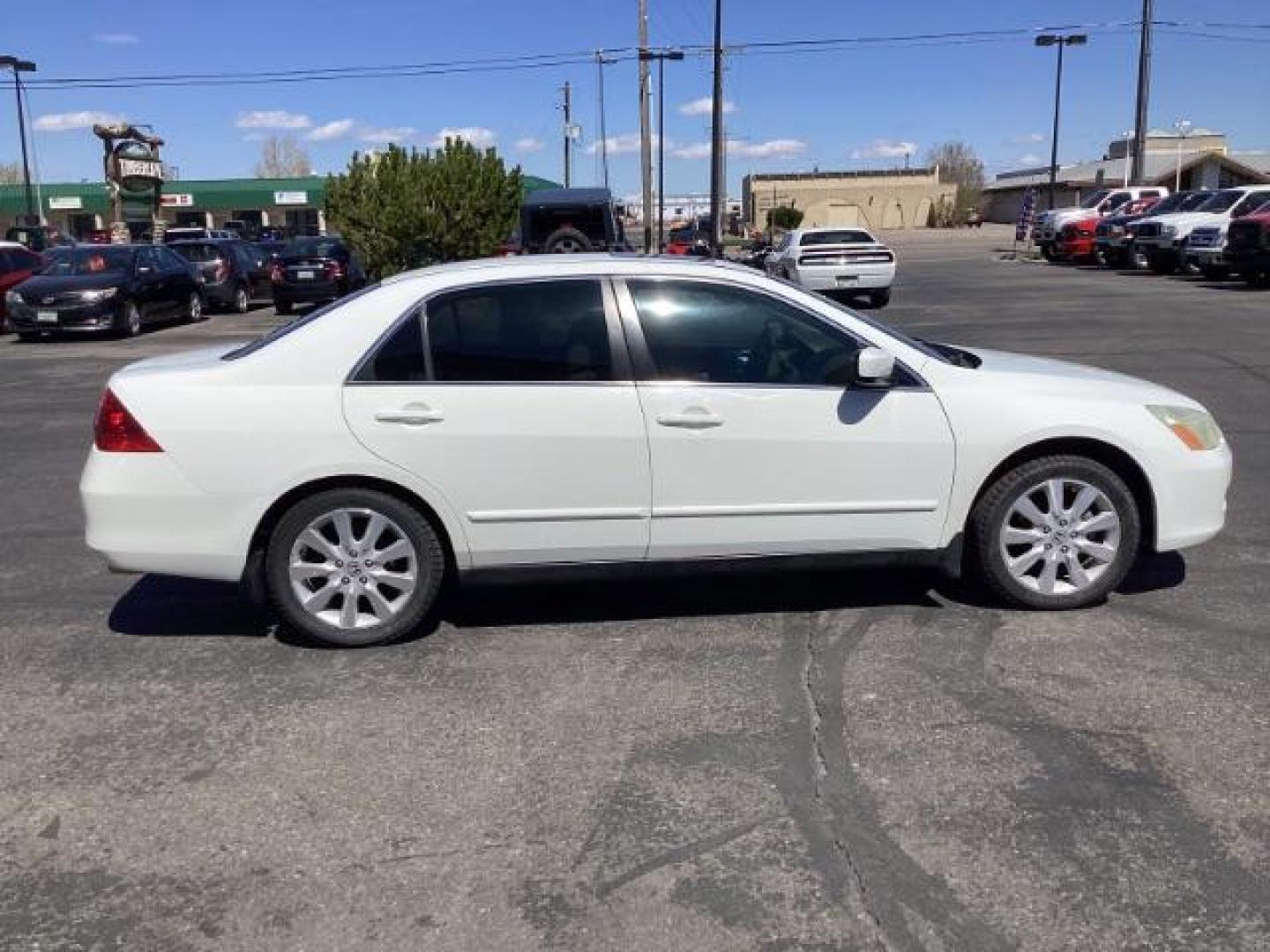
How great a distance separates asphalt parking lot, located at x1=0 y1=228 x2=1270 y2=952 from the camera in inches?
120

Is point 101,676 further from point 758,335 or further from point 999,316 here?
point 999,316

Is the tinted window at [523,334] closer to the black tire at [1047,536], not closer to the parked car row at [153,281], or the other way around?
the black tire at [1047,536]

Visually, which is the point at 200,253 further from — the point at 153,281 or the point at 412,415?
the point at 412,415

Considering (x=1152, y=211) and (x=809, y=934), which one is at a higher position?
(x=1152, y=211)

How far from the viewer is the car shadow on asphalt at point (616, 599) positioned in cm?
522

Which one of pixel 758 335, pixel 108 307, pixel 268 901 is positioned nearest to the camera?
pixel 268 901

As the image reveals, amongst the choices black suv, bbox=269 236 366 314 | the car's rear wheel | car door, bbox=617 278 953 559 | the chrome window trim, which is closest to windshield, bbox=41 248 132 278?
the car's rear wheel

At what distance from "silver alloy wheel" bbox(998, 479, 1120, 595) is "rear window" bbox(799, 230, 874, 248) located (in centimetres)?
1862

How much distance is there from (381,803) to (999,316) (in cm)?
1795

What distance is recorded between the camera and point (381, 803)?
3.64 m

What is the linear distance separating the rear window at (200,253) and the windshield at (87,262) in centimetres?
432

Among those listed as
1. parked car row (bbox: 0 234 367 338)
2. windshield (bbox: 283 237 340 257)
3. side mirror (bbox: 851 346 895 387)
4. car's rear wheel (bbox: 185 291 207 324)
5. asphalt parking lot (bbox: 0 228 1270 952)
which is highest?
windshield (bbox: 283 237 340 257)

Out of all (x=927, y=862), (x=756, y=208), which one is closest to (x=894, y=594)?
(x=927, y=862)

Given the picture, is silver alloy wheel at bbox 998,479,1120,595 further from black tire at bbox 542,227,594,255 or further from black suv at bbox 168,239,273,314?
black suv at bbox 168,239,273,314
